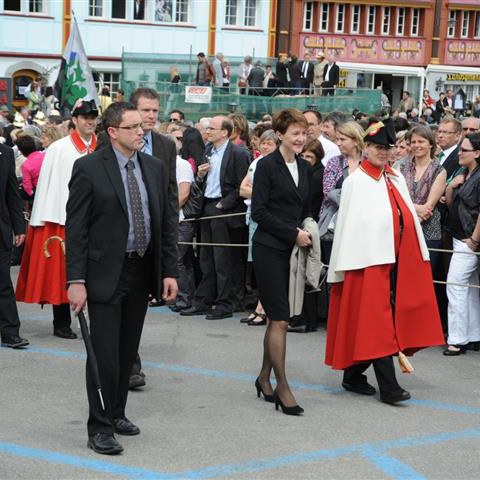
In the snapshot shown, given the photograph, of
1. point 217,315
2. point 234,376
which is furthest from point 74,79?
point 234,376

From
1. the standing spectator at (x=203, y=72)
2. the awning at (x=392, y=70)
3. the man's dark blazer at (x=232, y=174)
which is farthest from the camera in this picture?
the awning at (x=392, y=70)

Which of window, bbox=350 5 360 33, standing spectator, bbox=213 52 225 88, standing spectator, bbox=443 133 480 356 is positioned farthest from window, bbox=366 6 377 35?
standing spectator, bbox=443 133 480 356

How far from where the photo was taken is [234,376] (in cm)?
810

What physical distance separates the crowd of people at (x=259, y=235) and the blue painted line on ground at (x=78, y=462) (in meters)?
0.16

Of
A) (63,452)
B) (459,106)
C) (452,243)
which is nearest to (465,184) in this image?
(452,243)

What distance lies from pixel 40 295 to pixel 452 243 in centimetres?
387

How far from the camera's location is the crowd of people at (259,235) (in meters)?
6.06

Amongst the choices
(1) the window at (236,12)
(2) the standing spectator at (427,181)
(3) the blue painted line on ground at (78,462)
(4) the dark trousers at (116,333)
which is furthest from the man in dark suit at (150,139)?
(1) the window at (236,12)

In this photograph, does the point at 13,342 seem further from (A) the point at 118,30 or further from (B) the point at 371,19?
(B) the point at 371,19

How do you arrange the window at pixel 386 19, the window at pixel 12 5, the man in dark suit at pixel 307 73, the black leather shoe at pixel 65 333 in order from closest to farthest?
the black leather shoe at pixel 65 333
the man in dark suit at pixel 307 73
the window at pixel 12 5
the window at pixel 386 19

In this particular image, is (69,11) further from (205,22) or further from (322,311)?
(322,311)

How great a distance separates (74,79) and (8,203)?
9175mm

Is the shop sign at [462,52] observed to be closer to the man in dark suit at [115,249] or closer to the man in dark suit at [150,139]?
the man in dark suit at [150,139]

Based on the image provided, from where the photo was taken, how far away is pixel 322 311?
409 inches
